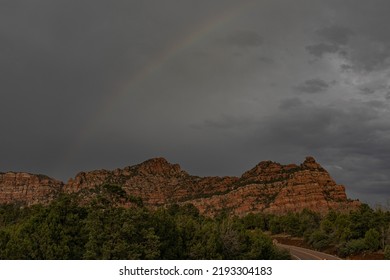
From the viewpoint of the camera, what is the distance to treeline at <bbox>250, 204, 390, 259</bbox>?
68875mm

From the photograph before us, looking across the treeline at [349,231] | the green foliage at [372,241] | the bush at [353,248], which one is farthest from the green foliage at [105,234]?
the green foliage at [372,241]

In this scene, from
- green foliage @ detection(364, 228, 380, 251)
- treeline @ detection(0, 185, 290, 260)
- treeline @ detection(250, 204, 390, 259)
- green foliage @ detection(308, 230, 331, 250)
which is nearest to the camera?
treeline @ detection(0, 185, 290, 260)

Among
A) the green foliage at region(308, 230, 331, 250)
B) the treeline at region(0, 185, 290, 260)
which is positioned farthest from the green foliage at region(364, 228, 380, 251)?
the treeline at region(0, 185, 290, 260)

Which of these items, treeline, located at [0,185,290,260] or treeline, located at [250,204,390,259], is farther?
treeline, located at [250,204,390,259]

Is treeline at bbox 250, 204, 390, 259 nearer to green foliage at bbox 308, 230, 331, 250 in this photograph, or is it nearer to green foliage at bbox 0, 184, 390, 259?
green foliage at bbox 308, 230, 331, 250

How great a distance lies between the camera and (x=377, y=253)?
6606 centimetres

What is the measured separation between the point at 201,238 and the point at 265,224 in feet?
292

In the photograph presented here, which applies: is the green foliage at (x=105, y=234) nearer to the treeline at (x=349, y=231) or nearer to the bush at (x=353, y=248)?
the treeline at (x=349, y=231)

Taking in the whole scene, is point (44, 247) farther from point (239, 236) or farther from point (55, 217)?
point (239, 236)

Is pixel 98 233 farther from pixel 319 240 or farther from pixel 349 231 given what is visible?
pixel 319 240

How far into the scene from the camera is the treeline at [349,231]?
68.9 metres
